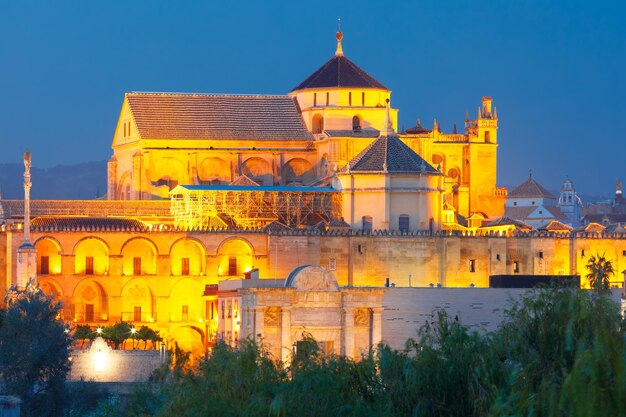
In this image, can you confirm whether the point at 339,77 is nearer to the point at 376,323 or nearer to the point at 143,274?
the point at 143,274

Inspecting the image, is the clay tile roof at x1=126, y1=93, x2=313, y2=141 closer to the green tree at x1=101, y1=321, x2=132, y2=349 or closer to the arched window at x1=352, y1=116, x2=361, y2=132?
the arched window at x1=352, y1=116, x2=361, y2=132

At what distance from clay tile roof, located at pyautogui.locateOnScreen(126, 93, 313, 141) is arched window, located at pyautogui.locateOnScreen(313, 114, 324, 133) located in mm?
633

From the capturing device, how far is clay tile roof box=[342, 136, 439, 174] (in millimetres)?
89500

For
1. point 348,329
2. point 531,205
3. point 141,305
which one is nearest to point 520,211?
point 531,205

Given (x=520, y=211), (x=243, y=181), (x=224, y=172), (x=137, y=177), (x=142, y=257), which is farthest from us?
(x=520, y=211)

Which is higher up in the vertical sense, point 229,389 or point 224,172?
point 224,172

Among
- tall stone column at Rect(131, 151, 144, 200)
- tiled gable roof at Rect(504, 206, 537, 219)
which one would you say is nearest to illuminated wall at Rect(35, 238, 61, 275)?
tall stone column at Rect(131, 151, 144, 200)

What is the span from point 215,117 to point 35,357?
129 ft

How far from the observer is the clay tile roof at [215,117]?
97.9m

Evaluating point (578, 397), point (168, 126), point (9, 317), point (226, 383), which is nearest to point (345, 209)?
point (168, 126)

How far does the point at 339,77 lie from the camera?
99.6 m

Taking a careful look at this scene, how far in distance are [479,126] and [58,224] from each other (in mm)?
30970

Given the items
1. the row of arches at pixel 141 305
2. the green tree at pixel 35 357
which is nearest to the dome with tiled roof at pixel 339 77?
the row of arches at pixel 141 305

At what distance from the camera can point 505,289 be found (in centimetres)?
7638
